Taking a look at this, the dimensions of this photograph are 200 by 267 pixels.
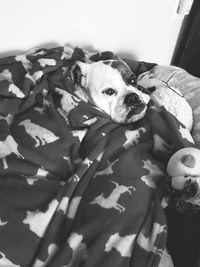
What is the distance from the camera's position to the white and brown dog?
1121mm

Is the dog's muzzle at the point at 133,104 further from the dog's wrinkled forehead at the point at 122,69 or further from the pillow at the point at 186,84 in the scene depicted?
the pillow at the point at 186,84

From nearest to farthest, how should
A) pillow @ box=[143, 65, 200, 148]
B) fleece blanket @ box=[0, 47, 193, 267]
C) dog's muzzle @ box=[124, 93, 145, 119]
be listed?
fleece blanket @ box=[0, 47, 193, 267] → dog's muzzle @ box=[124, 93, 145, 119] → pillow @ box=[143, 65, 200, 148]

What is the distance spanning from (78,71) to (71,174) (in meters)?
0.38

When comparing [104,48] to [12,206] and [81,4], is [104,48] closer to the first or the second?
[81,4]

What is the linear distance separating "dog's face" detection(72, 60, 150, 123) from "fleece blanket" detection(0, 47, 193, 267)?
4 cm

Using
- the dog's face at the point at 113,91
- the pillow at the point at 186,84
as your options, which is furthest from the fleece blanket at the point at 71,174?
the pillow at the point at 186,84

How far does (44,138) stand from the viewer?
0.98 m

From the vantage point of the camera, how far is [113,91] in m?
1.15

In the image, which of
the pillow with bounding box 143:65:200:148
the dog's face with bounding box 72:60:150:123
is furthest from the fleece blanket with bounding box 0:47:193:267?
the pillow with bounding box 143:65:200:148

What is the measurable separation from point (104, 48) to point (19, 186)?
83cm

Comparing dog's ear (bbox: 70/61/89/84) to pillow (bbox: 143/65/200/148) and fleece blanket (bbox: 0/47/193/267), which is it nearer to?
fleece blanket (bbox: 0/47/193/267)

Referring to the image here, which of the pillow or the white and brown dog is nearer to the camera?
the white and brown dog

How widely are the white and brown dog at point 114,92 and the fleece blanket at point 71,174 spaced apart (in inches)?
1.5

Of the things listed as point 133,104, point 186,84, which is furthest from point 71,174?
point 186,84
